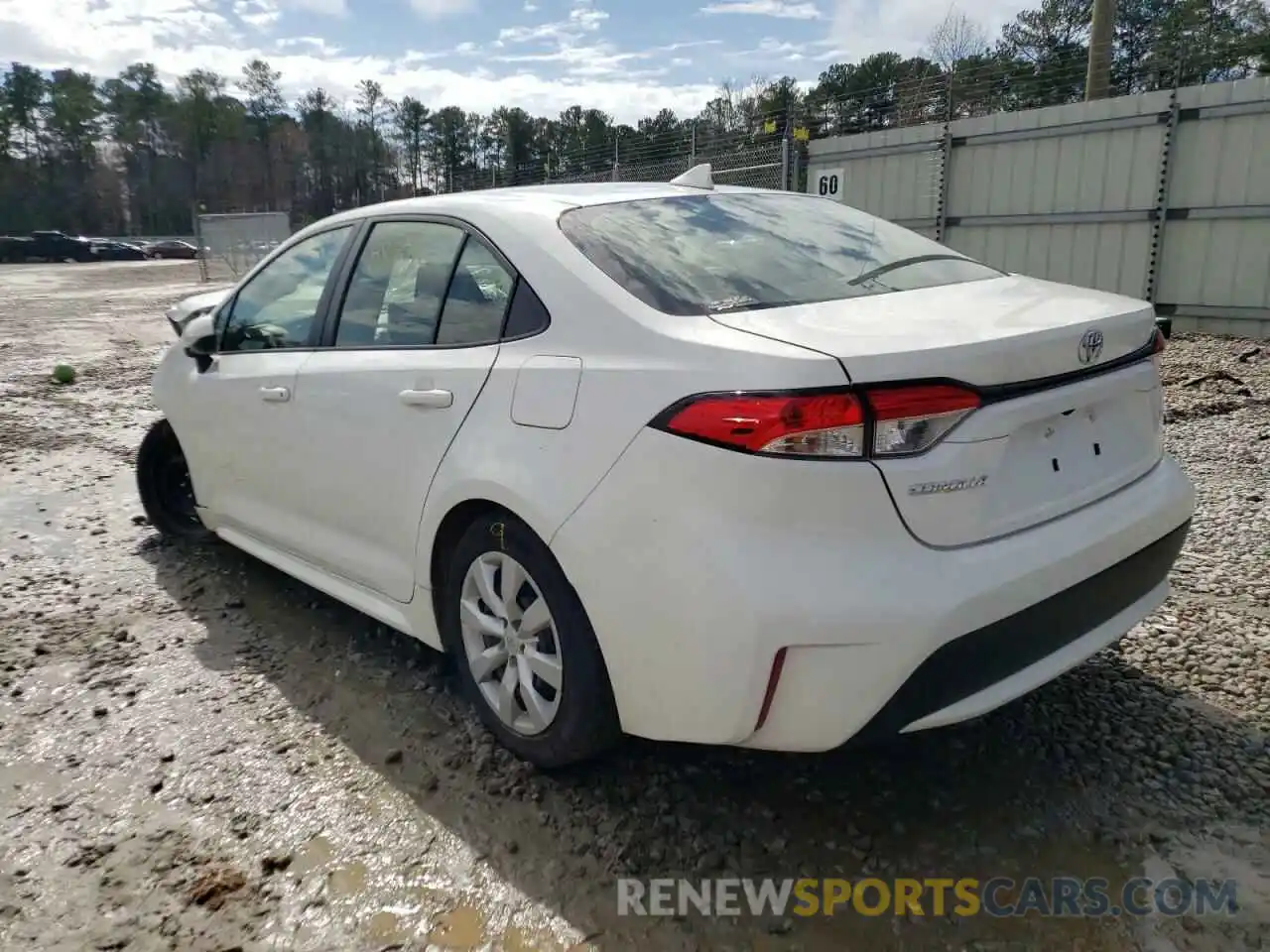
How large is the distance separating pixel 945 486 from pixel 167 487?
13.5 feet

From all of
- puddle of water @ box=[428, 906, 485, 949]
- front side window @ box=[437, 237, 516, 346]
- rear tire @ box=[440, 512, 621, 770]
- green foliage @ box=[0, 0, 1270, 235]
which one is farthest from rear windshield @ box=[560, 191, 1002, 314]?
green foliage @ box=[0, 0, 1270, 235]

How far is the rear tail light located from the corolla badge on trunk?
0.07 metres

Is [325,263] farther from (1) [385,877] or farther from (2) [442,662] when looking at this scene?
(1) [385,877]

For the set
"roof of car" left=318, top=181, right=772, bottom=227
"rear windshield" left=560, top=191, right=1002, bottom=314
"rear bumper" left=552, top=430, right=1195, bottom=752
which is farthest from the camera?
"roof of car" left=318, top=181, right=772, bottom=227

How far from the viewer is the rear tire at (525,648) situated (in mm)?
2307

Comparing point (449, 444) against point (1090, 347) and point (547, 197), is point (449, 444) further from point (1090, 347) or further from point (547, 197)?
point (1090, 347)

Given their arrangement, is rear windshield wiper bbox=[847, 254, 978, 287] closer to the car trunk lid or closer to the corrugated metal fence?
the car trunk lid

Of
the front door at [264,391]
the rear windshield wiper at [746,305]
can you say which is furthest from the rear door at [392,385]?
the rear windshield wiper at [746,305]

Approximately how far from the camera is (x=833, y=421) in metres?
1.92

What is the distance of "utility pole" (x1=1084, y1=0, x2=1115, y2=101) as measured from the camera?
11609 millimetres

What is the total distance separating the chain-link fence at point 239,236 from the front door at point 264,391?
22.4m

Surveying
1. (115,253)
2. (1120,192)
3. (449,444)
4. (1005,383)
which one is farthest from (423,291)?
(115,253)

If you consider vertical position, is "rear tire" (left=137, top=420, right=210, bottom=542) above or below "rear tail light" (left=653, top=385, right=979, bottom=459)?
below

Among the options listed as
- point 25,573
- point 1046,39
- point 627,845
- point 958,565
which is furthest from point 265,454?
point 1046,39
